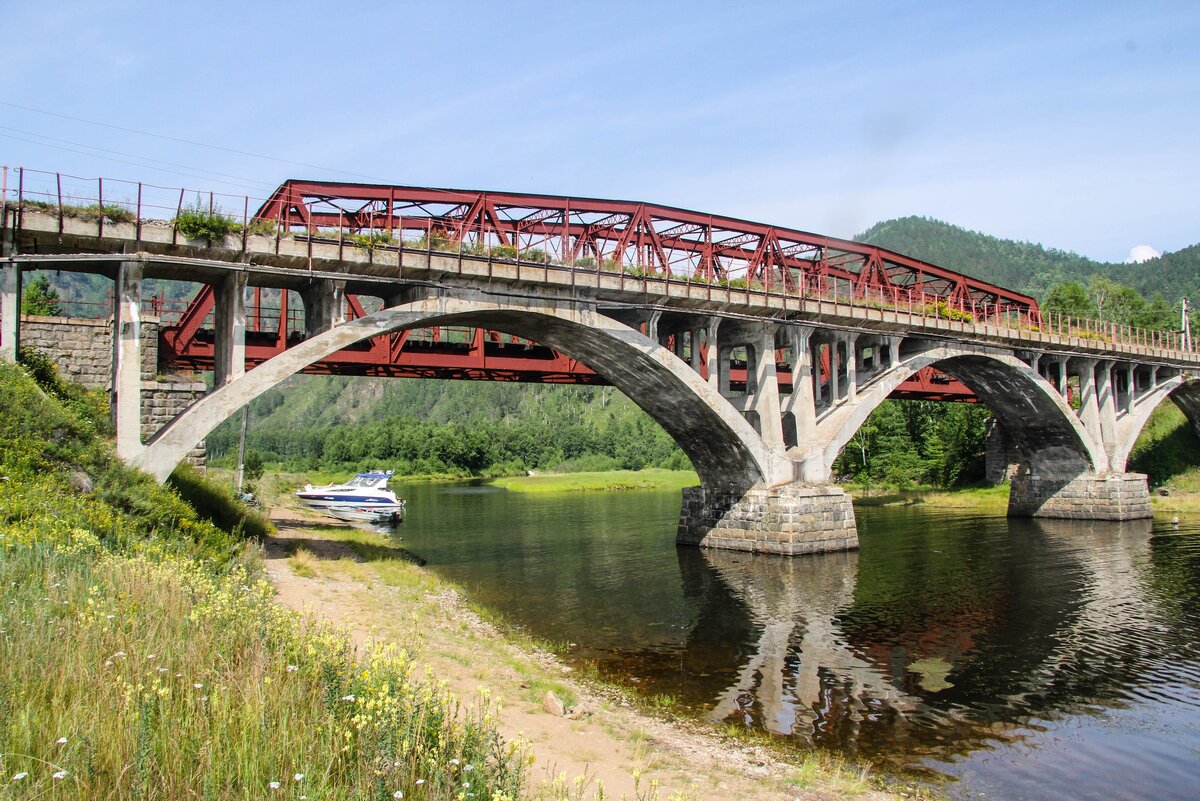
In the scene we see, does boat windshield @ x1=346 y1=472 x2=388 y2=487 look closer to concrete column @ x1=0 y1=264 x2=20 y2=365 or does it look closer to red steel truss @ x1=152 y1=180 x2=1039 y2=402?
red steel truss @ x1=152 y1=180 x2=1039 y2=402

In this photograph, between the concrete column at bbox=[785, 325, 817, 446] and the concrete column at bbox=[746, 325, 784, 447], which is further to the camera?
the concrete column at bbox=[785, 325, 817, 446]

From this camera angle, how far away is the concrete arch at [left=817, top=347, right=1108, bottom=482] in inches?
1518

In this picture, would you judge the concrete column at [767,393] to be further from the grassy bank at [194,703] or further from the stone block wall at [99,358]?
the grassy bank at [194,703]

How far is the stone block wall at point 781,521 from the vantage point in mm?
30906

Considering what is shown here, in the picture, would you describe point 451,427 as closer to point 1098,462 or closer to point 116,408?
point 1098,462

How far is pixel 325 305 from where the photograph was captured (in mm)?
22438

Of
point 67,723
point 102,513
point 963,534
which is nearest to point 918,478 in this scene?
point 963,534

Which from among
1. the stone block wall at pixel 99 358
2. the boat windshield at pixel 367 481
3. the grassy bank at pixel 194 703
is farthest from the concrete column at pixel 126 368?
the boat windshield at pixel 367 481

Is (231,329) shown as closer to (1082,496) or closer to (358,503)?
(358,503)

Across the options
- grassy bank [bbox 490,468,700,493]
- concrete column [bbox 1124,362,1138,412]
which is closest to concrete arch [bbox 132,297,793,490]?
concrete column [bbox 1124,362,1138,412]

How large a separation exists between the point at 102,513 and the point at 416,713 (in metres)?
9.47

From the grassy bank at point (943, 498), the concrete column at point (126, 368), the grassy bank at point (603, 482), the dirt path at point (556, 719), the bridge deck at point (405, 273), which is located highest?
the bridge deck at point (405, 273)

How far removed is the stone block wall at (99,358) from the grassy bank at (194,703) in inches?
653

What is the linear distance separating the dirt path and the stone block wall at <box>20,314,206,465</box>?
8624mm
